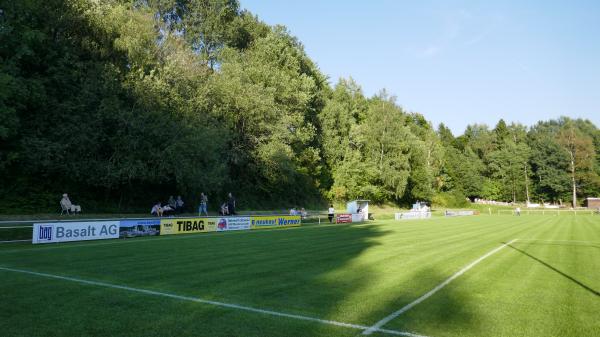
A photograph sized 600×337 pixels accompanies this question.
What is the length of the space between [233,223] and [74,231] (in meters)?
11.9

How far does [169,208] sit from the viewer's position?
32.5m

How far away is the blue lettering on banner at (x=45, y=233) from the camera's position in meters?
19.1

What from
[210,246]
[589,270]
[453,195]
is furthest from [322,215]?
[453,195]

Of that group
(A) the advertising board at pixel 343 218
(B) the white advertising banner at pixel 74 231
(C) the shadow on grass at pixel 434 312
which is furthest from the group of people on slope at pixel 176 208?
(C) the shadow on grass at pixel 434 312

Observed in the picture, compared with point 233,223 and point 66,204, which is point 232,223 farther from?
point 66,204

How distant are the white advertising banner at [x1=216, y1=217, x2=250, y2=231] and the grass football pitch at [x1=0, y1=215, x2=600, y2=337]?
44.5 feet

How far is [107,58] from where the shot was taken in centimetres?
3272

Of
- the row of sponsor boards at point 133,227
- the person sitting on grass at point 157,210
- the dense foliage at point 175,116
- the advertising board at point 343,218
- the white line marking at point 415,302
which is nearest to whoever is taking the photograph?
the white line marking at point 415,302

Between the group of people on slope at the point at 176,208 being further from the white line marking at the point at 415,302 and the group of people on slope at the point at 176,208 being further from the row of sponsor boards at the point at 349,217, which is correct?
the white line marking at the point at 415,302

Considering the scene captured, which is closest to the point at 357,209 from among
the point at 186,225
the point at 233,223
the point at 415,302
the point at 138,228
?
the point at 233,223

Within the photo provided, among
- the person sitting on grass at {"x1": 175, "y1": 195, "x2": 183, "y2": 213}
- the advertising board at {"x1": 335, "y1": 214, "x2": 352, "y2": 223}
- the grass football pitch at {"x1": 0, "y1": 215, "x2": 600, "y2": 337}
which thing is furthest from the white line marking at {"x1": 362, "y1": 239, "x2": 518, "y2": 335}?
the advertising board at {"x1": 335, "y1": 214, "x2": 352, "y2": 223}

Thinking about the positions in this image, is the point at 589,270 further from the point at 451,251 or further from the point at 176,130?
the point at 176,130

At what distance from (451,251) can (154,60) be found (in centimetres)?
2890

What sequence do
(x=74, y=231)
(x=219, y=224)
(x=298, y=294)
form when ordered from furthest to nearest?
(x=219, y=224)
(x=74, y=231)
(x=298, y=294)
